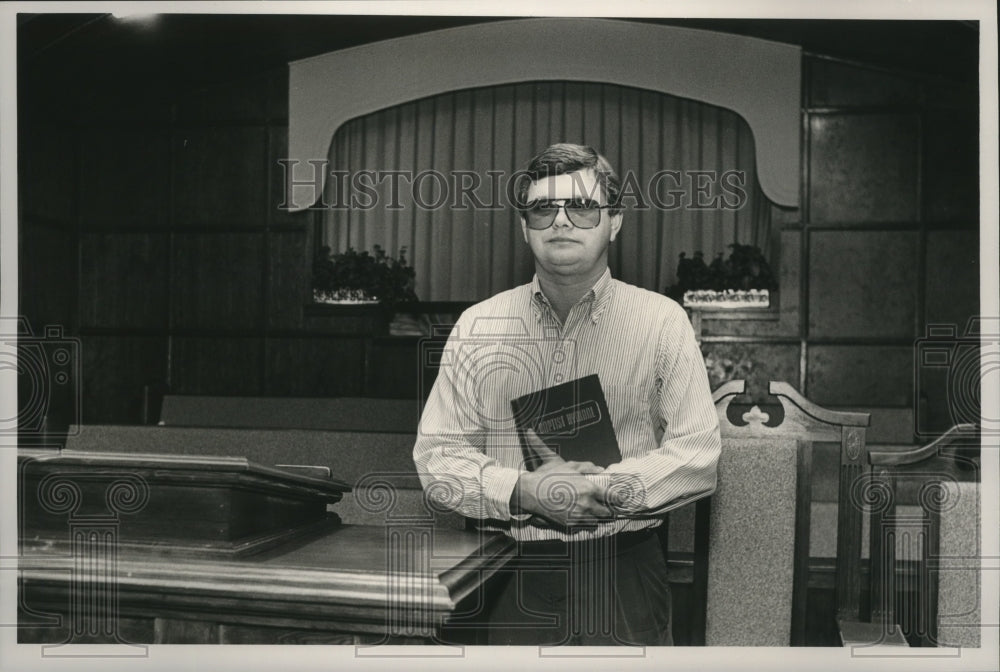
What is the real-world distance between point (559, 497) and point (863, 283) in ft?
13.2

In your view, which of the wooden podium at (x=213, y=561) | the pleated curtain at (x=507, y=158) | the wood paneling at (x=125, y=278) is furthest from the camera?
the pleated curtain at (x=507, y=158)

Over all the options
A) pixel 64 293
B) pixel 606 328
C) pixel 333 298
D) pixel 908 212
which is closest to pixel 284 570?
pixel 606 328

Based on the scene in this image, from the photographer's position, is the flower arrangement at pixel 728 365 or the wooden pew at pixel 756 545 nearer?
the wooden pew at pixel 756 545

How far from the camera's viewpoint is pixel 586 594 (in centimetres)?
148

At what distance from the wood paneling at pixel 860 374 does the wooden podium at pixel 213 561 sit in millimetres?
3988

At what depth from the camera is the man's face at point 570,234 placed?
155 centimetres

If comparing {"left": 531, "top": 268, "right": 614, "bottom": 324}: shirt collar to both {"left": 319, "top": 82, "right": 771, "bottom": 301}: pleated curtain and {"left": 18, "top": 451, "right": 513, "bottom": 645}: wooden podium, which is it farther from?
{"left": 319, "top": 82, "right": 771, "bottom": 301}: pleated curtain

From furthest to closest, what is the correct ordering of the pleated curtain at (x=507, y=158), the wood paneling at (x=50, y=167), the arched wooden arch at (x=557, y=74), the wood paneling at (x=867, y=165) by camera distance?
1. the wood paneling at (x=867, y=165)
2. the pleated curtain at (x=507, y=158)
3. the arched wooden arch at (x=557, y=74)
4. the wood paneling at (x=50, y=167)

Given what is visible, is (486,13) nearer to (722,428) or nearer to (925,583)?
(722,428)

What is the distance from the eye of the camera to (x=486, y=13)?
1778 mm

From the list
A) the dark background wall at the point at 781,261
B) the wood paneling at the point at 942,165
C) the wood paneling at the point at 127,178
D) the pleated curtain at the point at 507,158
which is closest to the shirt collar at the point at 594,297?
the pleated curtain at the point at 507,158

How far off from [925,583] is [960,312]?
11.5 feet

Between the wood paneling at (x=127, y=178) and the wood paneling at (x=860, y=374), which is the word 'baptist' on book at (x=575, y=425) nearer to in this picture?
the wood paneling at (x=127, y=178)

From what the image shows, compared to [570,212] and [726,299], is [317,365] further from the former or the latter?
[570,212]
